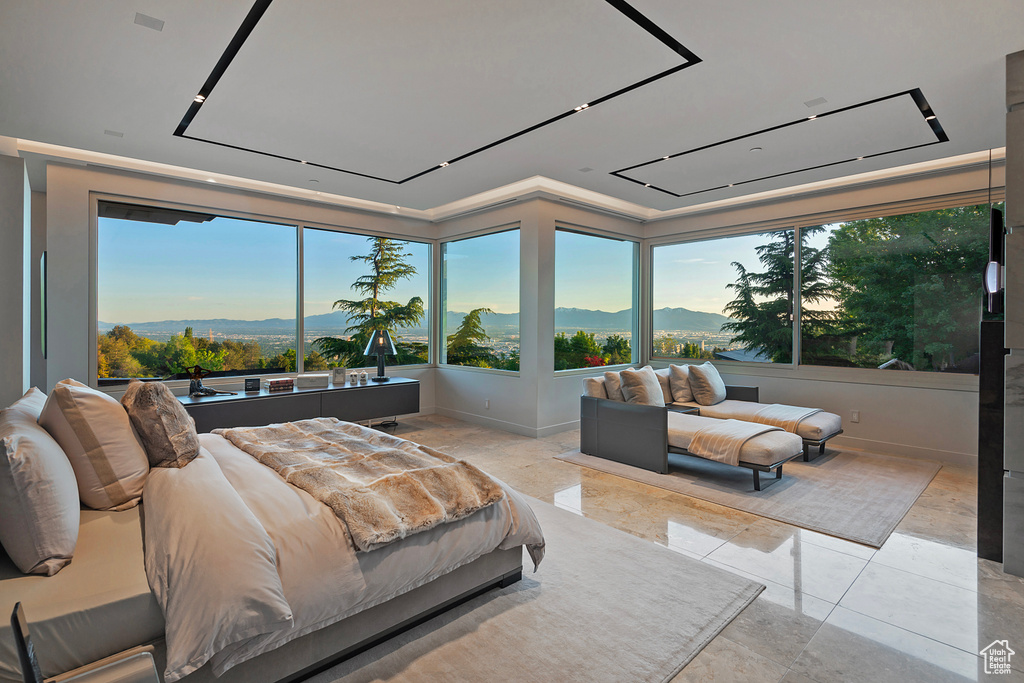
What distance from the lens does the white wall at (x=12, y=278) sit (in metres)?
3.21

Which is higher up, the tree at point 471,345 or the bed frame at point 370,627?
the tree at point 471,345

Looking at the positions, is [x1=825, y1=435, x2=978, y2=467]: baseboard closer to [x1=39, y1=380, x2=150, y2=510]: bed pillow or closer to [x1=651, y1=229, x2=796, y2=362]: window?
[x1=651, y1=229, x2=796, y2=362]: window

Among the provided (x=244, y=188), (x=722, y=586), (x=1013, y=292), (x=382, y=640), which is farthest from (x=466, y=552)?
(x=244, y=188)

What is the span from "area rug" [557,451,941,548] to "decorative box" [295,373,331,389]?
2669 millimetres

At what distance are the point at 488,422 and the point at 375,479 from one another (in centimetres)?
410

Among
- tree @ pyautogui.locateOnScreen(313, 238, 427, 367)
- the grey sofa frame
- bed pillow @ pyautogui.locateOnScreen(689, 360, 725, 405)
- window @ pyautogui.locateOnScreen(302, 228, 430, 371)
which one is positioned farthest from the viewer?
tree @ pyautogui.locateOnScreen(313, 238, 427, 367)

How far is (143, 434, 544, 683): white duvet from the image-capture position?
4.92 ft

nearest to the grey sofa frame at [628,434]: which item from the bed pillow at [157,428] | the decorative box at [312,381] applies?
the decorative box at [312,381]

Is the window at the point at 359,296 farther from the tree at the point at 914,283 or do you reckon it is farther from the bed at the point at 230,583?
the tree at the point at 914,283

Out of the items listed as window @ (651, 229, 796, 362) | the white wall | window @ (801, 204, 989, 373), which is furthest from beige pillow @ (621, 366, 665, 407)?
the white wall

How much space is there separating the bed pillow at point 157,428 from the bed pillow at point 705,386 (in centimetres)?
476

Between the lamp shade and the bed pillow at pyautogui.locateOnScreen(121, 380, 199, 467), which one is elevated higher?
the lamp shade

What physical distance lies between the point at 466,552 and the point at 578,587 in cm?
70

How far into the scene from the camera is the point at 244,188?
520 centimetres
